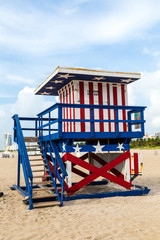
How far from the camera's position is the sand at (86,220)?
5.79 m

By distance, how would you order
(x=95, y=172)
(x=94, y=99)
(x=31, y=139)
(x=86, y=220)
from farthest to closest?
1. (x=31, y=139)
2. (x=94, y=99)
3. (x=95, y=172)
4. (x=86, y=220)

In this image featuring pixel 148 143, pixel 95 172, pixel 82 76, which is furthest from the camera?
pixel 148 143

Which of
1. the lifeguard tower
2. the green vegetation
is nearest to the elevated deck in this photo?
the lifeguard tower

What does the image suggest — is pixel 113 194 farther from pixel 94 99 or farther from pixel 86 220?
pixel 94 99

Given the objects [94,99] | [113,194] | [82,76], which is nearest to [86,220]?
[113,194]

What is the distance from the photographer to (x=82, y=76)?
10.4 m

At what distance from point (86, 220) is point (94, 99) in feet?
18.1

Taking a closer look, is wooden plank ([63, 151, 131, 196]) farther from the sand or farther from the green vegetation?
the green vegetation

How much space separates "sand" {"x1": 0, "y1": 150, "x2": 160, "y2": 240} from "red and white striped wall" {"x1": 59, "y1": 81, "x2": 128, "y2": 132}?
3.03m

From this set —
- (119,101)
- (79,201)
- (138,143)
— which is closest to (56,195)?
(79,201)

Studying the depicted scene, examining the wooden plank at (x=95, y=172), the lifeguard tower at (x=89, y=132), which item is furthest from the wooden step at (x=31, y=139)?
the wooden plank at (x=95, y=172)

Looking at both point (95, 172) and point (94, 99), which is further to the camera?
point (94, 99)

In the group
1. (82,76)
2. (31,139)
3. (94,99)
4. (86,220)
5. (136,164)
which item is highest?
(82,76)

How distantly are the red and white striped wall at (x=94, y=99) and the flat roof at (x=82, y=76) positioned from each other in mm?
271
